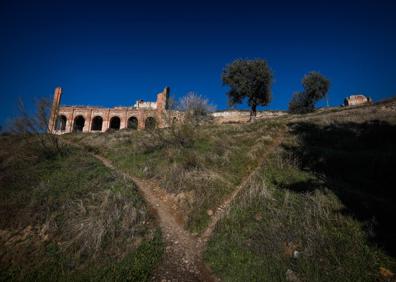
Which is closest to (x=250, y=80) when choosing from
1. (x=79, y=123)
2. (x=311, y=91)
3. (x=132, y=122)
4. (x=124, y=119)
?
(x=311, y=91)

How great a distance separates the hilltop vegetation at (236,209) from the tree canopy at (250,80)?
65.7 feet

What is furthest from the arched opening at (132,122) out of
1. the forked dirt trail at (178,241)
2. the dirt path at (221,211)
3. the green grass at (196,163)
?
the dirt path at (221,211)

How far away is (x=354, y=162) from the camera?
996 cm

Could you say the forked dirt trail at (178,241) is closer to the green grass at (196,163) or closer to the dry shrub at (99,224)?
the green grass at (196,163)

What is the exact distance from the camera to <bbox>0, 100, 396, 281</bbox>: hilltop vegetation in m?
5.23

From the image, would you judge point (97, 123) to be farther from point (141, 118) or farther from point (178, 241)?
point (178, 241)

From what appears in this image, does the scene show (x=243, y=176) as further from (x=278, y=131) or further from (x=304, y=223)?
(x=278, y=131)

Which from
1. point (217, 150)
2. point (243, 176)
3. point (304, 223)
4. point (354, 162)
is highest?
point (217, 150)

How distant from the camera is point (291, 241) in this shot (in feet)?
19.1

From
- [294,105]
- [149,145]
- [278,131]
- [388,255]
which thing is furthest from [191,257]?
[294,105]

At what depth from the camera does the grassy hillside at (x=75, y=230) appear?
17.9ft

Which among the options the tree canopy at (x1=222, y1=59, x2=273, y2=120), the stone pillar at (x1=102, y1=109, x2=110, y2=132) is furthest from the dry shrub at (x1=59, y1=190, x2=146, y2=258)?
the stone pillar at (x1=102, y1=109, x2=110, y2=132)

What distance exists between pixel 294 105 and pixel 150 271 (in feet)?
147

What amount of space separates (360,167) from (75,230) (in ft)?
39.0
